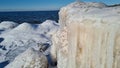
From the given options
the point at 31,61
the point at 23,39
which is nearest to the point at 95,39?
the point at 31,61

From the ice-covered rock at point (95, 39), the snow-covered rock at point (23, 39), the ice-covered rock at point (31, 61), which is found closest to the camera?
the ice-covered rock at point (95, 39)

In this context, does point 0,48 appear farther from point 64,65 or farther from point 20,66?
point 64,65

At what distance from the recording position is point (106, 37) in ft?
13.1

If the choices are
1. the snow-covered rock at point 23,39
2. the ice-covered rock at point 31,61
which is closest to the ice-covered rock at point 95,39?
the ice-covered rock at point 31,61

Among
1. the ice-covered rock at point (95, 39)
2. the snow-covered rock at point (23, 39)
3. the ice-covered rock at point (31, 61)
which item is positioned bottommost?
the snow-covered rock at point (23, 39)

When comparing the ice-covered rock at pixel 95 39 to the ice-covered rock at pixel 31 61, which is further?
the ice-covered rock at pixel 31 61

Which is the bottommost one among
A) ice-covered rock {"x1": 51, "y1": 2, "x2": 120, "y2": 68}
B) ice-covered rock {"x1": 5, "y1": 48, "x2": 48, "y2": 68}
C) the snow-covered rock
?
the snow-covered rock

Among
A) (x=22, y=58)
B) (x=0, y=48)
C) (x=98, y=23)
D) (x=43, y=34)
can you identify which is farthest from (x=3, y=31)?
(x=98, y=23)

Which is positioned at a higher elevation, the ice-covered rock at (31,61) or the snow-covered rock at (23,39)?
the ice-covered rock at (31,61)

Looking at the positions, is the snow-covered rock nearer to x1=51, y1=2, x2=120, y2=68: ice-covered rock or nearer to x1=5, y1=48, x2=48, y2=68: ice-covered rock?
x1=5, y1=48, x2=48, y2=68: ice-covered rock

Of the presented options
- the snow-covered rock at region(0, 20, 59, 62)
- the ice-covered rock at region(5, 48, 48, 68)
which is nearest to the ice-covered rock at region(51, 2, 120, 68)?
the ice-covered rock at region(5, 48, 48, 68)

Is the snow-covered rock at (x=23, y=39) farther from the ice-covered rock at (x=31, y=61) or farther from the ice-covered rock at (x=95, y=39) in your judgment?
the ice-covered rock at (x=95, y=39)

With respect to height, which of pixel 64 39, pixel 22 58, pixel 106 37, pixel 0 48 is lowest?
pixel 0 48

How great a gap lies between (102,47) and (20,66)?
13.3ft
